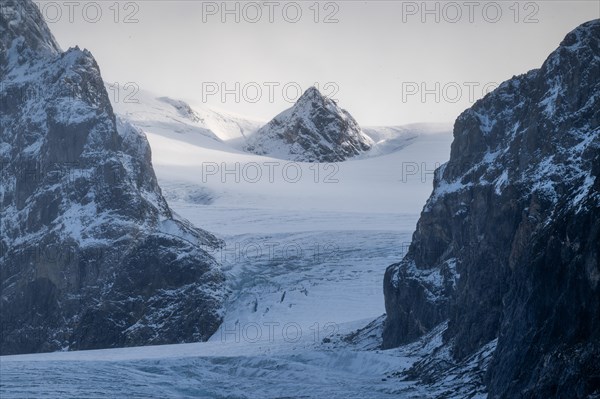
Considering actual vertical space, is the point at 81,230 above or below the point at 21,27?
below

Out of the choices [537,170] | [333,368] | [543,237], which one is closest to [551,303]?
[543,237]

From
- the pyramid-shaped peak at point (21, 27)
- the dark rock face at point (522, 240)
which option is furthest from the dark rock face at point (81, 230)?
the dark rock face at point (522, 240)

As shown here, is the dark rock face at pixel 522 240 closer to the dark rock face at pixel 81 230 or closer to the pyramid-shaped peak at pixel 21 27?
the dark rock face at pixel 81 230

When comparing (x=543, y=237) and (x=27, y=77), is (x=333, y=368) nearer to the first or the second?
(x=543, y=237)

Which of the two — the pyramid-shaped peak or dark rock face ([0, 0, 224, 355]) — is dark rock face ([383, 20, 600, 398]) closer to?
dark rock face ([0, 0, 224, 355])

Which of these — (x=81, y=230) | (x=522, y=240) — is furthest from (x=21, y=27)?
(x=522, y=240)

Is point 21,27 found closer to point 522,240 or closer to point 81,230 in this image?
point 81,230

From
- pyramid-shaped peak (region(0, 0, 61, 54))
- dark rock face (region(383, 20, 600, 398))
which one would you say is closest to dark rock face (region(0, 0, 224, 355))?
pyramid-shaped peak (region(0, 0, 61, 54))
